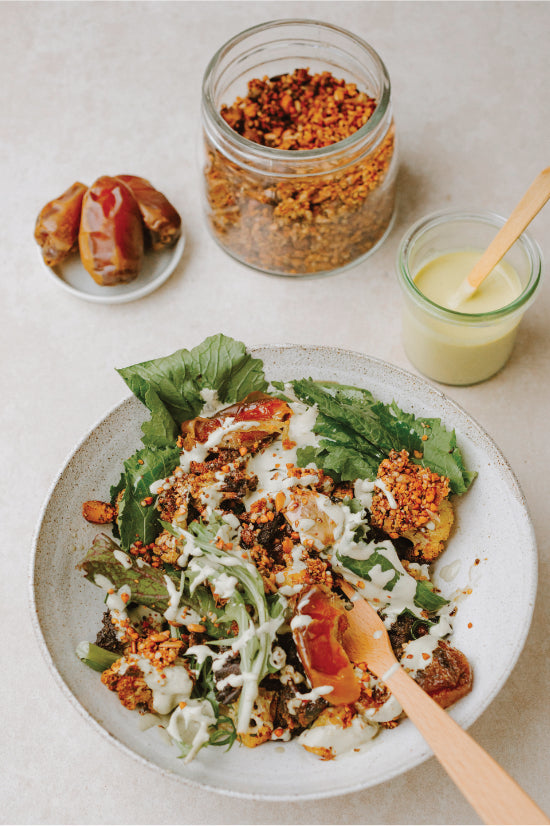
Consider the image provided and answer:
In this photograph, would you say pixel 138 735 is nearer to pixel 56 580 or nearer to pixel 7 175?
pixel 56 580

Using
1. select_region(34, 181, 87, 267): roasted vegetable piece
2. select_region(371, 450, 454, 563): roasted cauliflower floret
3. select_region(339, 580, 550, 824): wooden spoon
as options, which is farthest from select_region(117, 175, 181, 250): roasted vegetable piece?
select_region(339, 580, 550, 824): wooden spoon

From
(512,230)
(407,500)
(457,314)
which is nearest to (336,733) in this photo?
(407,500)

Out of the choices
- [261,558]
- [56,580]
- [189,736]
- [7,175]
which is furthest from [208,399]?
[7,175]

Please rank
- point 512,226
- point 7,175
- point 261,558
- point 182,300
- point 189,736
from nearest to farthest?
1. point 189,736
2. point 261,558
3. point 512,226
4. point 182,300
5. point 7,175

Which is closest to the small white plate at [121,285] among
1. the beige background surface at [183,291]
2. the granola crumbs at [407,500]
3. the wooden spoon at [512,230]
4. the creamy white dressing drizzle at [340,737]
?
the beige background surface at [183,291]

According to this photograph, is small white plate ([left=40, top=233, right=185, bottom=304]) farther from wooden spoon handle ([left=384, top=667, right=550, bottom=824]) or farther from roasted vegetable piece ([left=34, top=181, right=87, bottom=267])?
wooden spoon handle ([left=384, top=667, right=550, bottom=824])

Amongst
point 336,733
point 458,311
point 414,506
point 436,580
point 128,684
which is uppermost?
point 458,311

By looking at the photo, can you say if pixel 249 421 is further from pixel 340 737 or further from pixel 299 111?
pixel 299 111
